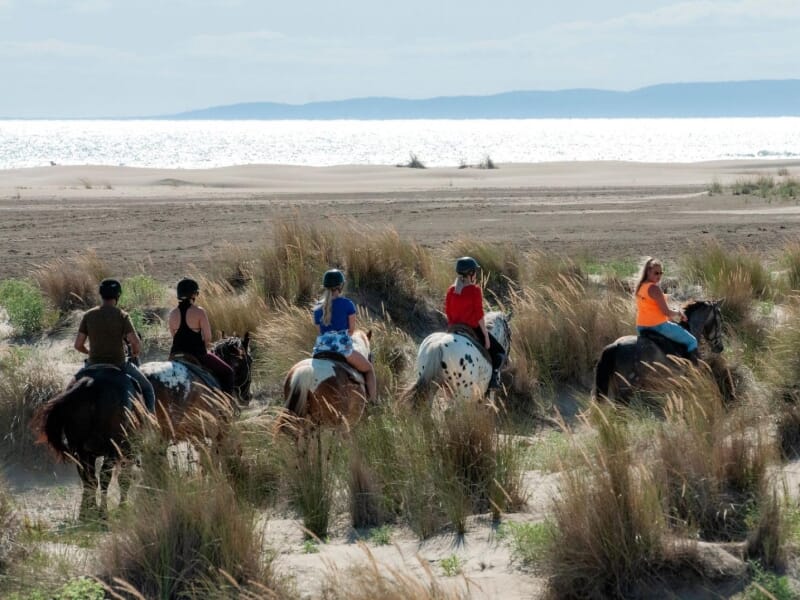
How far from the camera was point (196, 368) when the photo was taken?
11156mm

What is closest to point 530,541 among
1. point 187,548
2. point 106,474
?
point 187,548

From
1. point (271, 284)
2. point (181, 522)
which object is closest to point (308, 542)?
point (181, 522)

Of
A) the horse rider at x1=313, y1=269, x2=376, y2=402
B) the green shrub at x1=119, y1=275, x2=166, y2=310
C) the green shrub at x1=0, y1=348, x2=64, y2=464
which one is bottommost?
the green shrub at x1=0, y1=348, x2=64, y2=464

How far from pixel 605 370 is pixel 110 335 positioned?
5222 mm

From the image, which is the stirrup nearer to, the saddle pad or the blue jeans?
the blue jeans

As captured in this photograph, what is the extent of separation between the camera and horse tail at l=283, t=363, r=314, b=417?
413 inches

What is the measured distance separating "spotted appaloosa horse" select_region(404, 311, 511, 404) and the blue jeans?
1.88 metres

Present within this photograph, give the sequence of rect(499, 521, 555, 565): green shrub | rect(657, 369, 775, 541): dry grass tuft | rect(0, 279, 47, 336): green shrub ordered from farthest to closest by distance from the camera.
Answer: rect(0, 279, 47, 336): green shrub → rect(657, 369, 775, 541): dry grass tuft → rect(499, 521, 555, 565): green shrub

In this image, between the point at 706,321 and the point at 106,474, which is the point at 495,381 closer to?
the point at 706,321

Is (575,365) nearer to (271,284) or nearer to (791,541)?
(271,284)

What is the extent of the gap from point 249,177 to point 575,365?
42433mm

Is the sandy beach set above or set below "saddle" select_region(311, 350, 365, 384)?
below

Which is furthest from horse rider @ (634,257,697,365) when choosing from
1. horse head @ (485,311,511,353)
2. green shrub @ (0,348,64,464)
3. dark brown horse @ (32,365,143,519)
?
green shrub @ (0,348,64,464)

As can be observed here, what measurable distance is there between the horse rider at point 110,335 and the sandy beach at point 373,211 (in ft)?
27.0
